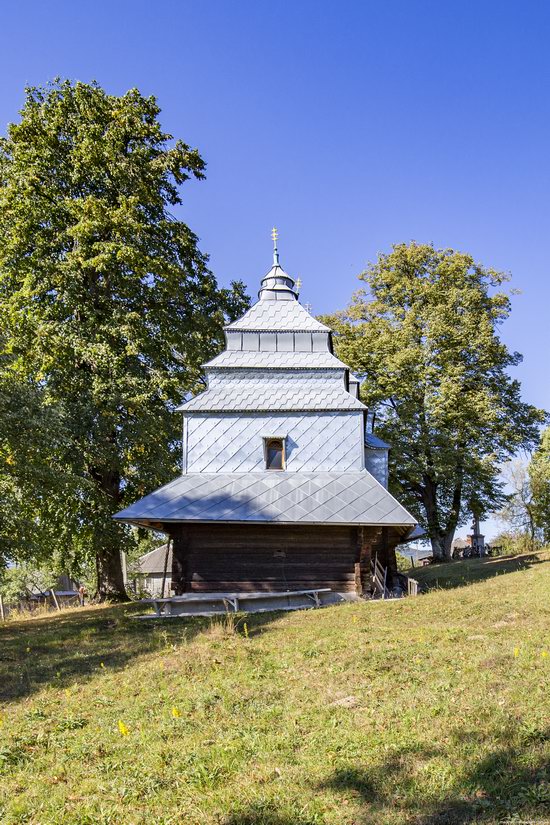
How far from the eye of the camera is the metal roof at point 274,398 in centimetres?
1797

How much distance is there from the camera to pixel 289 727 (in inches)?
256

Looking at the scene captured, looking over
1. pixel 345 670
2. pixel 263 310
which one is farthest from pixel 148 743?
pixel 263 310

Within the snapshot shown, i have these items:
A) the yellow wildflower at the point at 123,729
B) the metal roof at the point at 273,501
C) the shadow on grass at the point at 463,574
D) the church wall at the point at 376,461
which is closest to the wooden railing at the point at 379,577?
the shadow on grass at the point at 463,574

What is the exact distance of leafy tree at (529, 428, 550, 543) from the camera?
30.2 meters

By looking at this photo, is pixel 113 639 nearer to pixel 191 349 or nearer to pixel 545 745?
pixel 545 745

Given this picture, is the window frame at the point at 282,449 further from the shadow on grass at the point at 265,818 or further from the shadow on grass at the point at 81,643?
the shadow on grass at the point at 265,818

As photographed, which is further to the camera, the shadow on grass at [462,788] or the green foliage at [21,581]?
the green foliage at [21,581]

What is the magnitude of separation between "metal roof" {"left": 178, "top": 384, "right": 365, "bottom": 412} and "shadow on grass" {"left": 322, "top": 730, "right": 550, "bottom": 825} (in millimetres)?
12769

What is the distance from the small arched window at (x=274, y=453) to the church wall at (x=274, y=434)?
0.19 m

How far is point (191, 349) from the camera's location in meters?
22.1

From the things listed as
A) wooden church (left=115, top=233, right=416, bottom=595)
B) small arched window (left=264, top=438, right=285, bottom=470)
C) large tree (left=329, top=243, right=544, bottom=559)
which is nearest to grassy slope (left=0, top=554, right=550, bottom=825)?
wooden church (left=115, top=233, right=416, bottom=595)

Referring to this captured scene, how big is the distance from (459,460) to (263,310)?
44.0 ft

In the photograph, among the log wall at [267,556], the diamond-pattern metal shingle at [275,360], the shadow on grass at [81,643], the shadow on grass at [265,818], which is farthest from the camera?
the diamond-pattern metal shingle at [275,360]

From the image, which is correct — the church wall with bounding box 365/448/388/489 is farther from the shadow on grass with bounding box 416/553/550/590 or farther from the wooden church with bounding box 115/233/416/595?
the shadow on grass with bounding box 416/553/550/590
